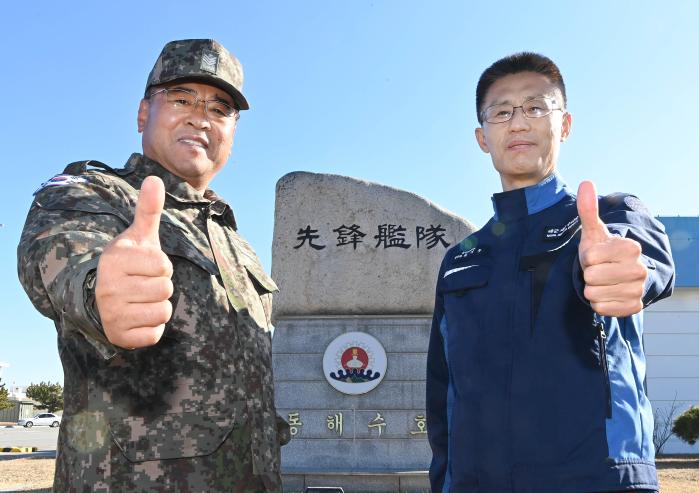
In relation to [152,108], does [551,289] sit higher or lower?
lower

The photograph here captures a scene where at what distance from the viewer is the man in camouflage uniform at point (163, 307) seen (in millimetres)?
961

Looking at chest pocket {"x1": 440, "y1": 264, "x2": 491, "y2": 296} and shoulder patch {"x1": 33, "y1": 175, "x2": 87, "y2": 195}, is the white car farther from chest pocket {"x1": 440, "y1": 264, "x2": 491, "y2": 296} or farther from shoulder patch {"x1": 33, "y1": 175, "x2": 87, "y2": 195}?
chest pocket {"x1": 440, "y1": 264, "x2": 491, "y2": 296}

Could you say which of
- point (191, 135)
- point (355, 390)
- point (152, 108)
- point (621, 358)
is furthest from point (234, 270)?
point (355, 390)

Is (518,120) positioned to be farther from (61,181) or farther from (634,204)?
(61,181)

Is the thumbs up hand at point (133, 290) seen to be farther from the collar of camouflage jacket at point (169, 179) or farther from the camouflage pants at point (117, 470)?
the collar of camouflage jacket at point (169, 179)

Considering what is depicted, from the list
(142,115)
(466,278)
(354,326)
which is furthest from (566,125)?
(354,326)

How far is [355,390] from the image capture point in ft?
18.5

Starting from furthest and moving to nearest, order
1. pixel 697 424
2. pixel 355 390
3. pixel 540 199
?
pixel 697 424 < pixel 355 390 < pixel 540 199

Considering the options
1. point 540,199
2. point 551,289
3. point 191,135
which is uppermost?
point 191,135

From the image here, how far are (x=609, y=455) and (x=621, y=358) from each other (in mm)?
218

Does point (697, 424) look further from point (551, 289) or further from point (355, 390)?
point (551, 289)

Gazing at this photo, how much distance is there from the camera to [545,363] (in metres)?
1.41

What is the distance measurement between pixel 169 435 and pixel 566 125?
4.53ft

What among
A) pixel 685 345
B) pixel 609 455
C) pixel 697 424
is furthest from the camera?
pixel 685 345
